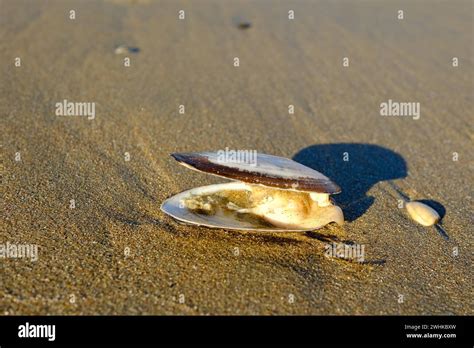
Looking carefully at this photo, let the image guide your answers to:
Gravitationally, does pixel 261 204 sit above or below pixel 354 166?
below
